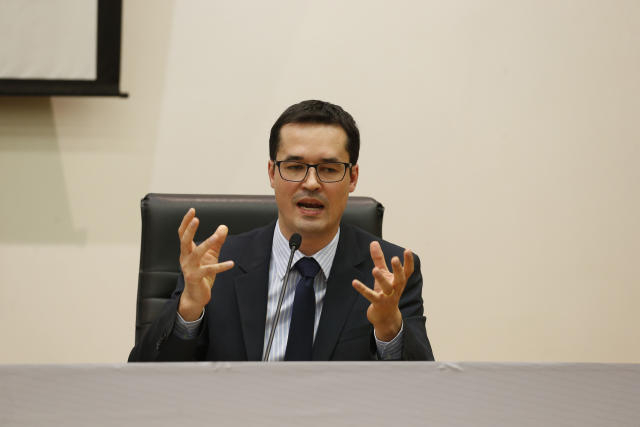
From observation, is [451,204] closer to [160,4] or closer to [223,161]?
[223,161]

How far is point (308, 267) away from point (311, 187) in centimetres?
19

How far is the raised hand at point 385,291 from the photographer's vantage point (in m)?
1.18

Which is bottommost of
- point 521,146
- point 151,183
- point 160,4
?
point 151,183

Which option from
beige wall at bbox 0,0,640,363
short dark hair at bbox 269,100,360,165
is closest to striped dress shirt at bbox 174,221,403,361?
short dark hair at bbox 269,100,360,165

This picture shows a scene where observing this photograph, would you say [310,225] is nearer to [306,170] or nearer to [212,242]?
[306,170]

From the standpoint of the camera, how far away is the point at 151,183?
2.32m

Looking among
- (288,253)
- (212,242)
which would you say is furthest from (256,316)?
(212,242)

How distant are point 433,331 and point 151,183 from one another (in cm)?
121

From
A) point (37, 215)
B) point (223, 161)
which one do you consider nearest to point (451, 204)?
point (223, 161)

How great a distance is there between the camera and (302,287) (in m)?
1.44

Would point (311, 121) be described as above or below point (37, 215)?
above

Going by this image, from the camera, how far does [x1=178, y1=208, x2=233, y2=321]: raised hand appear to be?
122 cm

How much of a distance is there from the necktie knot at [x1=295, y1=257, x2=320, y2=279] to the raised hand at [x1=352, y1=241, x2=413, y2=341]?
0.26 meters

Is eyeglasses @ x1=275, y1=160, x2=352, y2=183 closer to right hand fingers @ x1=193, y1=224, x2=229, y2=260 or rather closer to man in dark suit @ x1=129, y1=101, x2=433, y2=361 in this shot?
man in dark suit @ x1=129, y1=101, x2=433, y2=361
